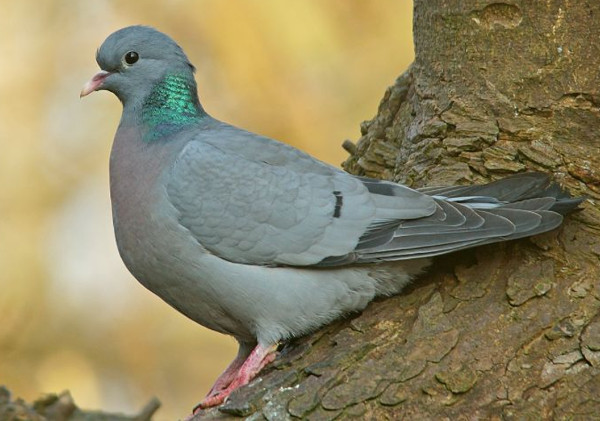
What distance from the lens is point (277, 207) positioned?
558 cm

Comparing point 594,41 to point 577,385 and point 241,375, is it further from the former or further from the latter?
point 241,375

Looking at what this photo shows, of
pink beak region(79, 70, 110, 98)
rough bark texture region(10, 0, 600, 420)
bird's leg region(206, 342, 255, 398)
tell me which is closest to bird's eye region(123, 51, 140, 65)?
pink beak region(79, 70, 110, 98)

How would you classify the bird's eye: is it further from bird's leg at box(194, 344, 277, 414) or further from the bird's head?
bird's leg at box(194, 344, 277, 414)

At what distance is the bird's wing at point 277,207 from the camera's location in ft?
18.2

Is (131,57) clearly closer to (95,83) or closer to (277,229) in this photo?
(95,83)

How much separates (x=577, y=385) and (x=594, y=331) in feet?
0.99

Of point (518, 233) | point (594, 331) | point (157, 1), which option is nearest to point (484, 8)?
point (518, 233)

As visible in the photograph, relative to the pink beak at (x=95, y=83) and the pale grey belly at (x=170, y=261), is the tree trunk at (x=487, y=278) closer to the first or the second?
the pale grey belly at (x=170, y=261)

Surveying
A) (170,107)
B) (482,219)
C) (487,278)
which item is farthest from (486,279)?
(170,107)

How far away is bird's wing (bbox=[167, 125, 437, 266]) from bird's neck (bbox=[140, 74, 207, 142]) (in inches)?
12.7

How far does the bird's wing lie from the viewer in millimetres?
5543

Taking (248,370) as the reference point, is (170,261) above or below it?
above

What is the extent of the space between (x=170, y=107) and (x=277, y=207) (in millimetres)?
1025

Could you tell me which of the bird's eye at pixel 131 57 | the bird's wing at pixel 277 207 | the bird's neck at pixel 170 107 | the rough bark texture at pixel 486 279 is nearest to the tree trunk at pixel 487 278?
the rough bark texture at pixel 486 279
